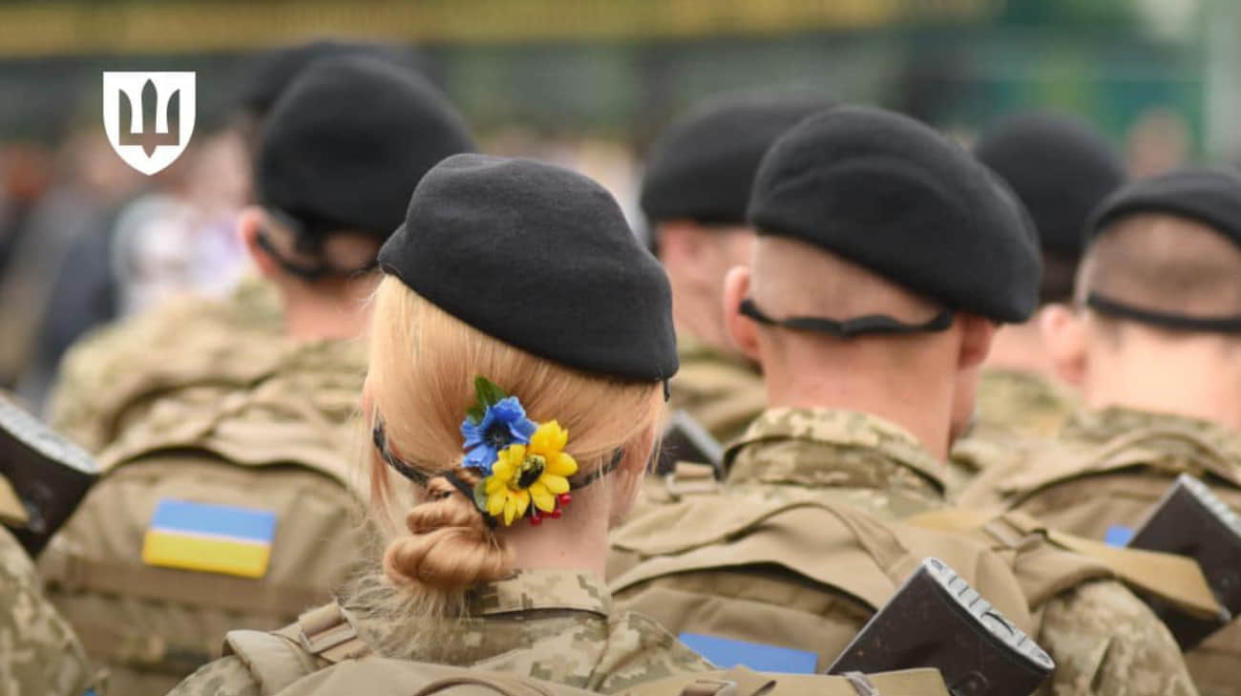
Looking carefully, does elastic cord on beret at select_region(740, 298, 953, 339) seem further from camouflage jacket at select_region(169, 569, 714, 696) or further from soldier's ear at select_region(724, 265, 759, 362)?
camouflage jacket at select_region(169, 569, 714, 696)

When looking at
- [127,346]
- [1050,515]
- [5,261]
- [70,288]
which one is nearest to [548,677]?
[1050,515]

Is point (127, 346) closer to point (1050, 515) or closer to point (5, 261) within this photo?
point (1050, 515)

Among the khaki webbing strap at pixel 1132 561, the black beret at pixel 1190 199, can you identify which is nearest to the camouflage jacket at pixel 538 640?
the khaki webbing strap at pixel 1132 561

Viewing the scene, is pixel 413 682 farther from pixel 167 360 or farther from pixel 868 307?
pixel 167 360

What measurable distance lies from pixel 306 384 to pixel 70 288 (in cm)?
682

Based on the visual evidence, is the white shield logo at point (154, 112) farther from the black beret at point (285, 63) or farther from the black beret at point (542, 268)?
the black beret at point (285, 63)

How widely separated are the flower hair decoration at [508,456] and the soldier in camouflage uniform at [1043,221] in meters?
3.41

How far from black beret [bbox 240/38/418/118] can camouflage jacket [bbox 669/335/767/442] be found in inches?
56.2

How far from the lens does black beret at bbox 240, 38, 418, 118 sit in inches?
235

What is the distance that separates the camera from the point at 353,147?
13.5 feet

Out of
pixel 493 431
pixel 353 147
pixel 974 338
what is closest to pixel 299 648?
pixel 493 431

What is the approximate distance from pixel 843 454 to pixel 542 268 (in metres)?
0.98

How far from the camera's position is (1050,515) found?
392cm

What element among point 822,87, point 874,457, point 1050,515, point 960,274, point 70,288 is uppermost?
point 960,274
